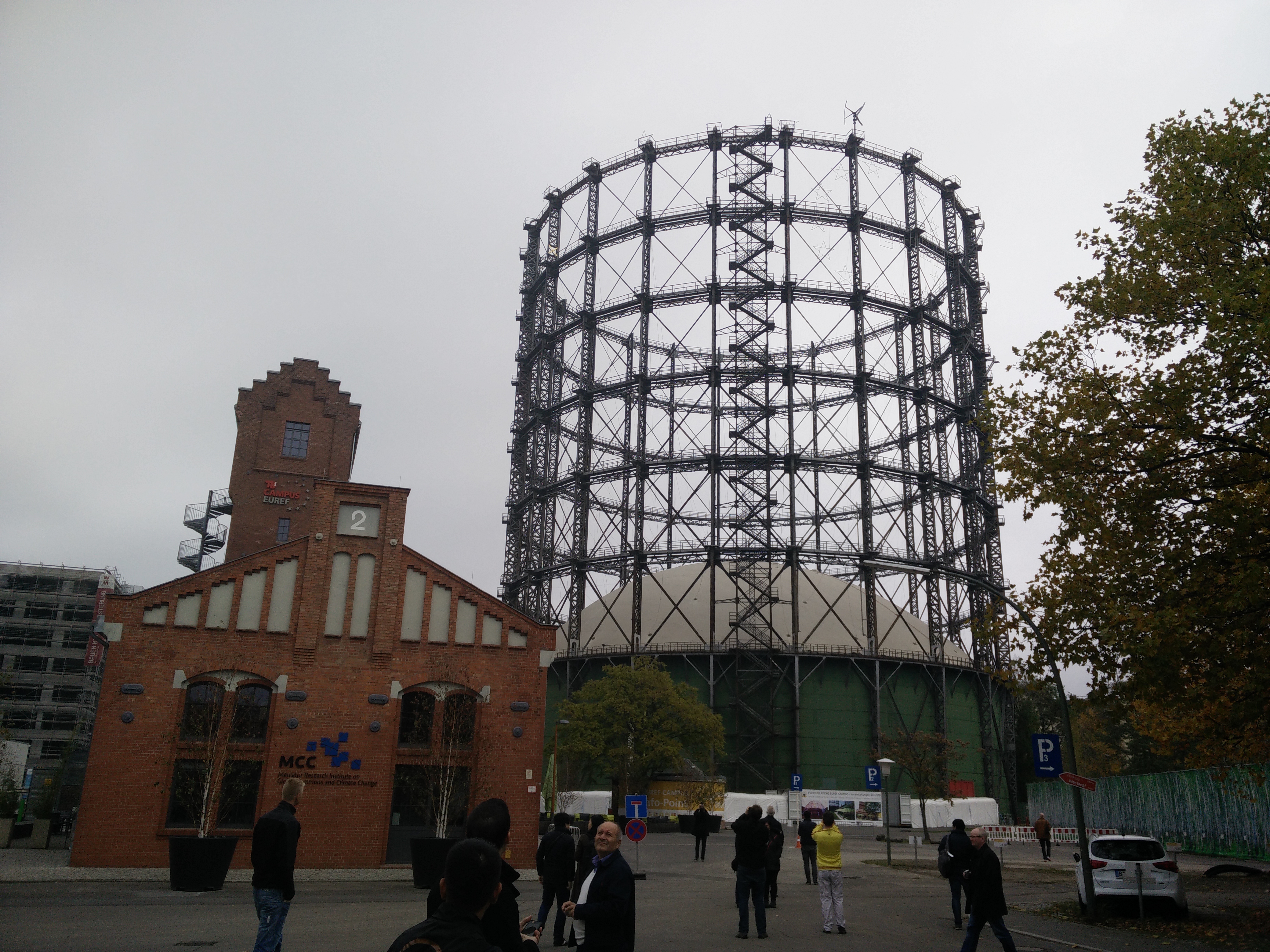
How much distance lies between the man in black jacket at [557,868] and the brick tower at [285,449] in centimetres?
3011

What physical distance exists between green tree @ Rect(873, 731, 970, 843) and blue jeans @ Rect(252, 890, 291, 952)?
36174mm

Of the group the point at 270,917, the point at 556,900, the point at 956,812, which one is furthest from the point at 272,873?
the point at 956,812

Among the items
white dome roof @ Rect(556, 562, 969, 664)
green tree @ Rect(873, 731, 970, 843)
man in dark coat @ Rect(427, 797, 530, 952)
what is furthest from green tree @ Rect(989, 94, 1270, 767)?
white dome roof @ Rect(556, 562, 969, 664)

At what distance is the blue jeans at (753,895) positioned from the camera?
39.4ft

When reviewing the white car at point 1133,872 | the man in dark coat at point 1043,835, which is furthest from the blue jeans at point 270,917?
the man in dark coat at point 1043,835

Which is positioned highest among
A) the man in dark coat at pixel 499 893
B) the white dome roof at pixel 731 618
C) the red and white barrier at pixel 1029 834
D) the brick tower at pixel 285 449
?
the brick tower at pixel 285 449

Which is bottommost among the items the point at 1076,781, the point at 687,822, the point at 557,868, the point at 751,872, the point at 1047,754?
the point at 687,822

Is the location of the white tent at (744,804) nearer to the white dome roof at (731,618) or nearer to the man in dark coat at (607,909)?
the white dome roof at (731,618)

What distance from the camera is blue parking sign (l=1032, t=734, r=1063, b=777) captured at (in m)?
15.2

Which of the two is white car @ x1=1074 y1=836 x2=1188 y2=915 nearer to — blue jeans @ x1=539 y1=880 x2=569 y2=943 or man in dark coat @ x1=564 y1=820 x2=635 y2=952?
blue jeans @ x1=539 y1=880 x2=569 y2=943

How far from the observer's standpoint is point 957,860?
13062mm

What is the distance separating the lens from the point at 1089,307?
1477 centimetres

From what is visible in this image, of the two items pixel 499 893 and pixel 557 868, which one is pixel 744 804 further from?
pixel 499 893

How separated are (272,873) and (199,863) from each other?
365 inches
